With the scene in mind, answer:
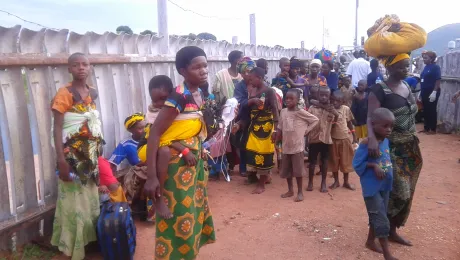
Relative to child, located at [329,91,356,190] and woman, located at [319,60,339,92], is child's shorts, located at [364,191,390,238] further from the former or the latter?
woman, located at [319,60,339,92]

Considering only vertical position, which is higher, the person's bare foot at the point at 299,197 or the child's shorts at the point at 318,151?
the child's shorts at the point at 318,151

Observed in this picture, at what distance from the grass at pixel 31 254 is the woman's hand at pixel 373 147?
298 centimetres

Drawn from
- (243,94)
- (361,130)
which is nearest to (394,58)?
(243,94)

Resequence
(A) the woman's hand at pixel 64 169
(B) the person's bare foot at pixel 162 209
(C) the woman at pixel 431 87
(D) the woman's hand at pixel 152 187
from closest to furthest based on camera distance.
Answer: (D) the woman's hand at pixel 152 187 < (B) the person's bare foot at pixel 162 209 < (A) the woman's hand at pixel 64 169 < (C) the woman at pixel 431 87

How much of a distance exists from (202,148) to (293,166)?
8.48 feet

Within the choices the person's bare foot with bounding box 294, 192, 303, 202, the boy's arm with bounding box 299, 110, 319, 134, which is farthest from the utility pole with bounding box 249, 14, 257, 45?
the person's bare foot with bounding box 294, 192, 303, 202

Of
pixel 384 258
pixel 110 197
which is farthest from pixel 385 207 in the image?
pixel 110 197

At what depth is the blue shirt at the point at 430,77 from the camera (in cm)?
978

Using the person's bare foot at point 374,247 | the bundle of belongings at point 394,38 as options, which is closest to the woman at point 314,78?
the bundle of belongings at point 394,38

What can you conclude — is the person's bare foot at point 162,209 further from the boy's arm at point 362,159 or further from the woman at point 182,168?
the boy's arm at point 362,159

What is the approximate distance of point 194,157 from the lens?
8.63ft

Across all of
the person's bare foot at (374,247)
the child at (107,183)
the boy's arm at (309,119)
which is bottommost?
the person's bare foot at (374,247)

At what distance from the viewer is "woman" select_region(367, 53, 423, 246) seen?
11.8 ft

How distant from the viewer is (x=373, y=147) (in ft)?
11.1
